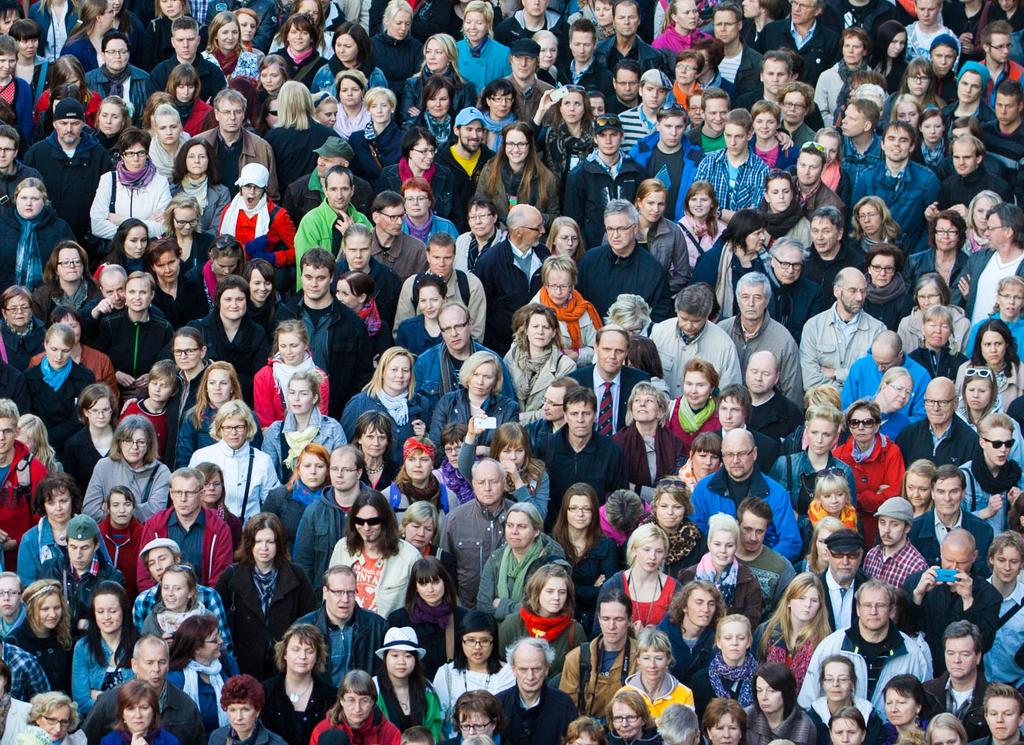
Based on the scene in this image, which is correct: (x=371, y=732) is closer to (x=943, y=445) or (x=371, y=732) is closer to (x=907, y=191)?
(x=943, y=445)

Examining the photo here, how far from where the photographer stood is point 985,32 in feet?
66.0

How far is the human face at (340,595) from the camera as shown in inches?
541

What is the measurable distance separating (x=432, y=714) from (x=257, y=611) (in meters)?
1.29

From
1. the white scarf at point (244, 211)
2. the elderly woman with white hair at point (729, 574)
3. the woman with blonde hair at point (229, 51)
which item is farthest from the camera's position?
the woman with blonde hair at point (229, 51)

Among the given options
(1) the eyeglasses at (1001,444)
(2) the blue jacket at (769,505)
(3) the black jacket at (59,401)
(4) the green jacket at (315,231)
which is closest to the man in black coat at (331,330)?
(4) the green jacket at (315,231)

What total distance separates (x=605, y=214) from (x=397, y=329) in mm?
1759

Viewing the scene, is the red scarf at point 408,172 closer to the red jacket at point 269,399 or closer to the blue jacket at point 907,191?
the red jacket at point 269,399

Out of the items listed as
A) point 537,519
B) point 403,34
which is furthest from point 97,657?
point 403,34

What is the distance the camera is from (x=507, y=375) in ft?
52.1

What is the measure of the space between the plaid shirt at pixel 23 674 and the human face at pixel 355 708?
183 centimetres

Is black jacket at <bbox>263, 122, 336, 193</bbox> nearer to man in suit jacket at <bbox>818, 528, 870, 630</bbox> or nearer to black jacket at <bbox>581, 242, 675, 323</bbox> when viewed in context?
black jacket at <bbox>581, 242, 675, 323</bbox>

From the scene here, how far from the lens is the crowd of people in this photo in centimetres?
1368

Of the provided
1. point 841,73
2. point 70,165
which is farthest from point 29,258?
point 841,73

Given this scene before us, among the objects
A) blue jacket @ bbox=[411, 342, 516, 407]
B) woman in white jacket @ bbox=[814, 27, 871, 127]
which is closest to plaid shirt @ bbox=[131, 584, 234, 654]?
blue jacket @ bbox=[411, 342, 516, 407]
